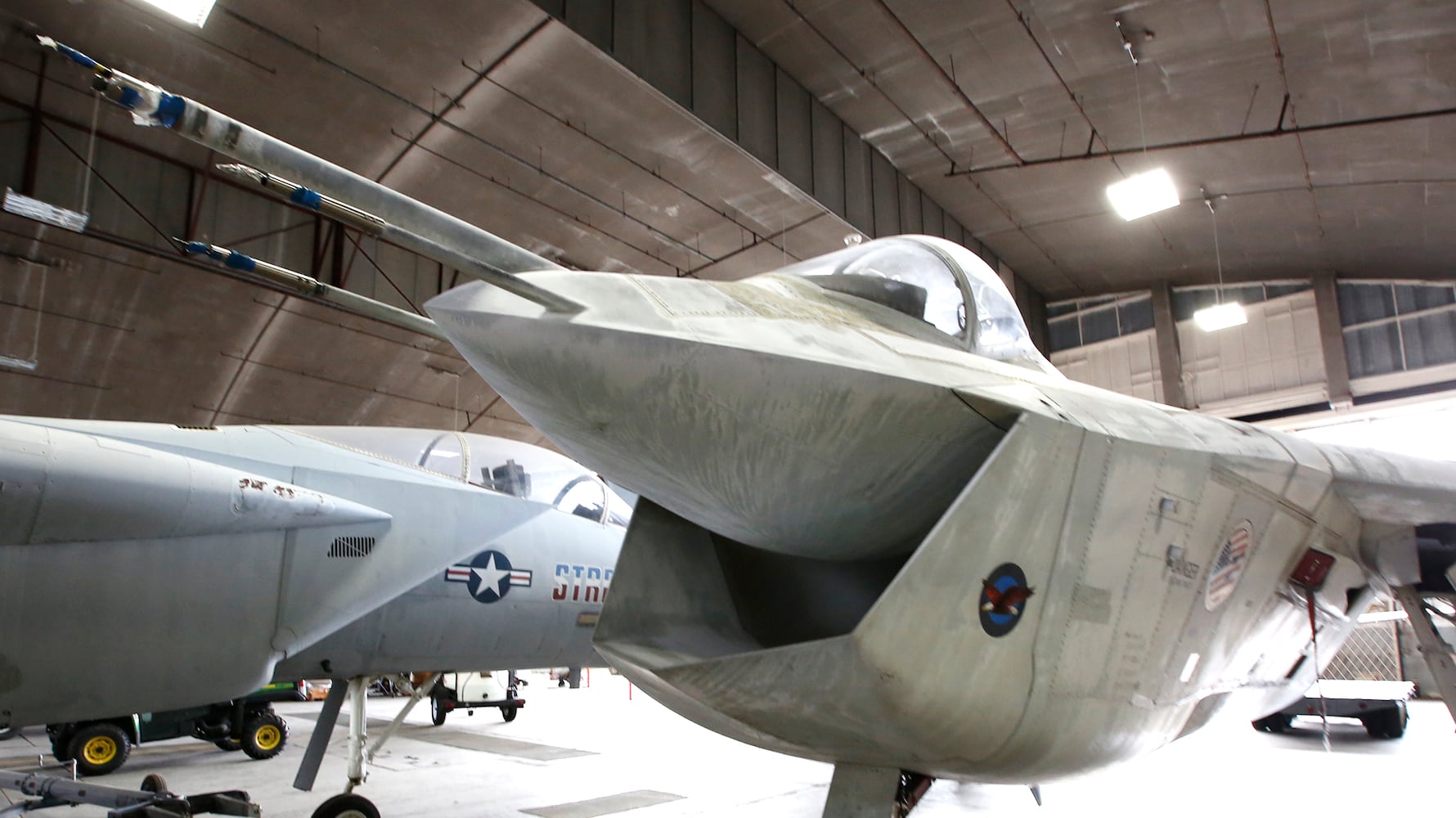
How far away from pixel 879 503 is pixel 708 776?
705cm

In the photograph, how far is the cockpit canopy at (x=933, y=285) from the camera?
3434 mm

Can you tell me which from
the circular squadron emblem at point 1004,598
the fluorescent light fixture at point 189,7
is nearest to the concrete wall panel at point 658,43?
the fluorescent light fixture at point 189,7

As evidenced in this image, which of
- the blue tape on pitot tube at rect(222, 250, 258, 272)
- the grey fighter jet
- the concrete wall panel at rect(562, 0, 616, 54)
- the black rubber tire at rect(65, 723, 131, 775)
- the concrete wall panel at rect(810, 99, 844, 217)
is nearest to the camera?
the grey fighter jet

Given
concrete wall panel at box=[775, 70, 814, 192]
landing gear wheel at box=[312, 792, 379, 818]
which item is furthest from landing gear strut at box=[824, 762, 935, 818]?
concrete wall panel at box=[775, 70, 814, 192]

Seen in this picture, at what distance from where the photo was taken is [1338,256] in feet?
60.9

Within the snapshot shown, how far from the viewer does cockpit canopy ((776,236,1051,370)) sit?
343 centimetres

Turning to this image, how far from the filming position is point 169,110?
2.05 m

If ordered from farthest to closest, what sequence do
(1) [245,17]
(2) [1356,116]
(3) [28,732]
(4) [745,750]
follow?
(3) [28,732]
(2) [1356,116]
(4) [745,750]
(1) [245,17]

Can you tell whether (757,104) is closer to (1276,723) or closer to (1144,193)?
(1144,193)

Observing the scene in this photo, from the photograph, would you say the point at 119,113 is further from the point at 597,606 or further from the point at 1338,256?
the point at 1338,256

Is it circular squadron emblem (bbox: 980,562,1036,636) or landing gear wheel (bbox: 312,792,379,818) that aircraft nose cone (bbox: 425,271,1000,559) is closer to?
circular squadron emblem (bbox: 980,562,1036,636)

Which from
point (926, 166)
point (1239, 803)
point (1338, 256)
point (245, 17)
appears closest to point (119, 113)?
point (245, 17)

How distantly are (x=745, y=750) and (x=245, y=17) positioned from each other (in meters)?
10.4

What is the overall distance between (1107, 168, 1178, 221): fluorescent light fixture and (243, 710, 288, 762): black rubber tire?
12.5 m
